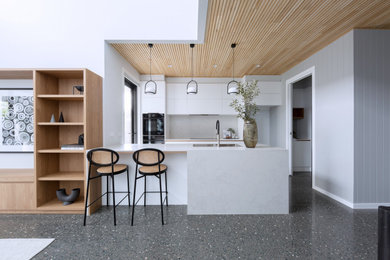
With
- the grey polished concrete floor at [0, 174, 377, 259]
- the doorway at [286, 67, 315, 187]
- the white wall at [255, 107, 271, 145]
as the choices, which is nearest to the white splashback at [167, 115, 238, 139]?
the white wall at [255, 107, 271, 145]

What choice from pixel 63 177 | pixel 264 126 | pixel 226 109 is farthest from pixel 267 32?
pixel 63 177

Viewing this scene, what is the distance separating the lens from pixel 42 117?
253 centimetres

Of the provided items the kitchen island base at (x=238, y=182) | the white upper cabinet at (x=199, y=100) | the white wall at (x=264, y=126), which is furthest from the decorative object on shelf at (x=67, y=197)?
the white wall at (x=264, y=126)

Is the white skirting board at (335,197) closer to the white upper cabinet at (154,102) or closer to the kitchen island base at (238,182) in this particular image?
the kitchen island base at (238,182)

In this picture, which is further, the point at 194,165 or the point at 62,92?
the point at 62,92

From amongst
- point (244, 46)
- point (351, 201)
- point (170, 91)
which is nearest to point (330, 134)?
point (351, 201)

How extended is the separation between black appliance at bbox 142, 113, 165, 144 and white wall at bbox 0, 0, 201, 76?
2.07 m

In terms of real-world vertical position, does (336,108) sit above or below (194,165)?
above

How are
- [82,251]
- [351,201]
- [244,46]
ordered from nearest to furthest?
1. [82,251]
2. [351,201]
3. [244,46]

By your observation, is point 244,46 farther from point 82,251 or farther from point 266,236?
point 82,251

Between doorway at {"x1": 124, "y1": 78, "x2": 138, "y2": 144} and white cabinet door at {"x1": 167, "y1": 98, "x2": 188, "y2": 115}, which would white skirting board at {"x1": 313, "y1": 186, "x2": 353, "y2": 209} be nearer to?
white cabinet door at {"x1": 167, "y1": 98, "x2": 188, "y2": 115}

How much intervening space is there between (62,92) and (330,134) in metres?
Result: 4.49

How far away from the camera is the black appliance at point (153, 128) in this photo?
4812 mm

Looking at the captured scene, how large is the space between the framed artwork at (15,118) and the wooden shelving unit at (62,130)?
0.56 m
